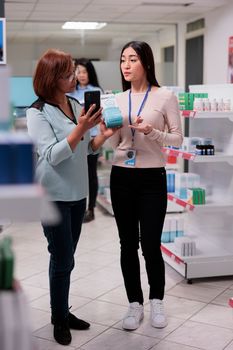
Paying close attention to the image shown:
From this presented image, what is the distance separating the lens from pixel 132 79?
3.01m

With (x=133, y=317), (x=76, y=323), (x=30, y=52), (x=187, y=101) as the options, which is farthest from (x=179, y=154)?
(x=30, y=52)

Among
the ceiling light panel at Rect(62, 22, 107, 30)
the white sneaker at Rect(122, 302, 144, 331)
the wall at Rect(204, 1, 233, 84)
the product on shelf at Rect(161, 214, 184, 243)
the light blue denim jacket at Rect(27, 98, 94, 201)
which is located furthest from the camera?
the ceiling light panel at Rect(62, 22, 107, 30)

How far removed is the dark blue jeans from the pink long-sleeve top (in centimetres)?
42

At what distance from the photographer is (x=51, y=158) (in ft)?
→ 8.48

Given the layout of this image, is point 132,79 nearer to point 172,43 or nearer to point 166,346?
point 166,346

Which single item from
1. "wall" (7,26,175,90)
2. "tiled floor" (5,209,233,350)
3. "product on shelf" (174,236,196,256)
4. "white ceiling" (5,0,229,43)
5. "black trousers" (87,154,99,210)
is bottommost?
"tiled floor" (5,209,233,350)

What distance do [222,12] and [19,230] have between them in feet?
13.6

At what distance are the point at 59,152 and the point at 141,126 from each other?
53 centimetres

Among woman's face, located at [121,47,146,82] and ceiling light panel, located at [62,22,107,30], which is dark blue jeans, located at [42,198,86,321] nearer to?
woman's face, located at [121,47,146,82]

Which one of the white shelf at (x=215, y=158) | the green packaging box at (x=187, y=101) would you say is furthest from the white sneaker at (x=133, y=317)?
the green packaging box at (x=187, y=101)

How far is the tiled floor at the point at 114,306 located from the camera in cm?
302

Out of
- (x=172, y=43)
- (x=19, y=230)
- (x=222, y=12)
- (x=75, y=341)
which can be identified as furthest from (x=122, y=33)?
(x=75, y=341)

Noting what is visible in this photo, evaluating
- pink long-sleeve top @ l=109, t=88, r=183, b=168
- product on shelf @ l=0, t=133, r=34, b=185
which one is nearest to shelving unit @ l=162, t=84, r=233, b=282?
pink long-sleeve top @ l=109, t=88, r=183, b=168

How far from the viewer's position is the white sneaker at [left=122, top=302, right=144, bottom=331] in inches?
125
